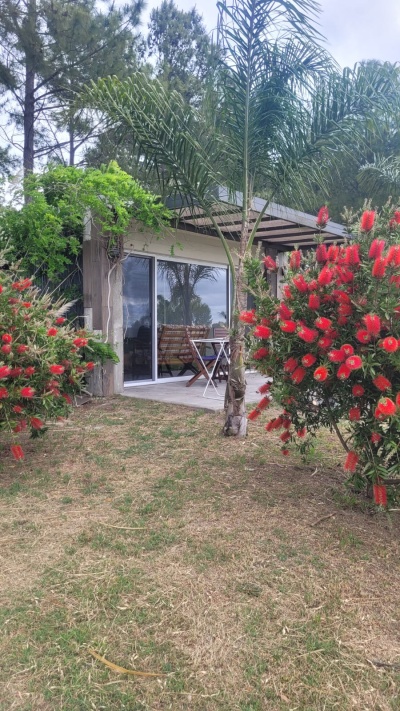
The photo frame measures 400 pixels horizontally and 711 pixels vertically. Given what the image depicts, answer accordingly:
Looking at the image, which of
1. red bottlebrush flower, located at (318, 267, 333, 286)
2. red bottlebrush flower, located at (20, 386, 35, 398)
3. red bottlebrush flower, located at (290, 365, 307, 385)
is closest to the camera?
red bottlebrush flower, located at (318, 267, 333, 286)

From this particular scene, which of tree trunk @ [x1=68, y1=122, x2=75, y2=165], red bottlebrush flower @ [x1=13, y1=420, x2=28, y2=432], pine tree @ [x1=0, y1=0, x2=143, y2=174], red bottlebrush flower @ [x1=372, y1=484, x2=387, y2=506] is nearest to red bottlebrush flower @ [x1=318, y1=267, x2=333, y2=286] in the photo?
red bottlebrush flower @ [x1=372, y1=484, x2=387, y2=506]

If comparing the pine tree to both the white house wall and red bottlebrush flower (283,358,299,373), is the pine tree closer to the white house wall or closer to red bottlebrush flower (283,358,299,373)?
the white house wall

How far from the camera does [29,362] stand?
368 centimetres

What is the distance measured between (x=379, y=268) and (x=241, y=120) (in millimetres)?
2586

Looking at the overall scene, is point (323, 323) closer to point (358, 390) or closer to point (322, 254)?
point (358, 390)

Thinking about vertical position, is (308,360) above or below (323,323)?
below

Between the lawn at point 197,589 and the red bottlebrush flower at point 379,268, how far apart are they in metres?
1.43

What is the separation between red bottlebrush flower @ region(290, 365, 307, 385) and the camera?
9.00 feet

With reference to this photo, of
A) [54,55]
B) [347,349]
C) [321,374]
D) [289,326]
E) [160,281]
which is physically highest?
[54,55]

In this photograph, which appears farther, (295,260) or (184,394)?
(184,394)

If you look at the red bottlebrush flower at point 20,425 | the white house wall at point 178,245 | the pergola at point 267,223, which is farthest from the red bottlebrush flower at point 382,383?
the white house wall at point 178,245

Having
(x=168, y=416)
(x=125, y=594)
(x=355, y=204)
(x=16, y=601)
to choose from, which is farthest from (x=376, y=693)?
(x=355, y=204)

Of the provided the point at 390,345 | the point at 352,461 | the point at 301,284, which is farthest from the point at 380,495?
the point at 301,284

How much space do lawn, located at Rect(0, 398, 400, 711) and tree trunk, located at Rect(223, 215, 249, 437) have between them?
28.4 inches
